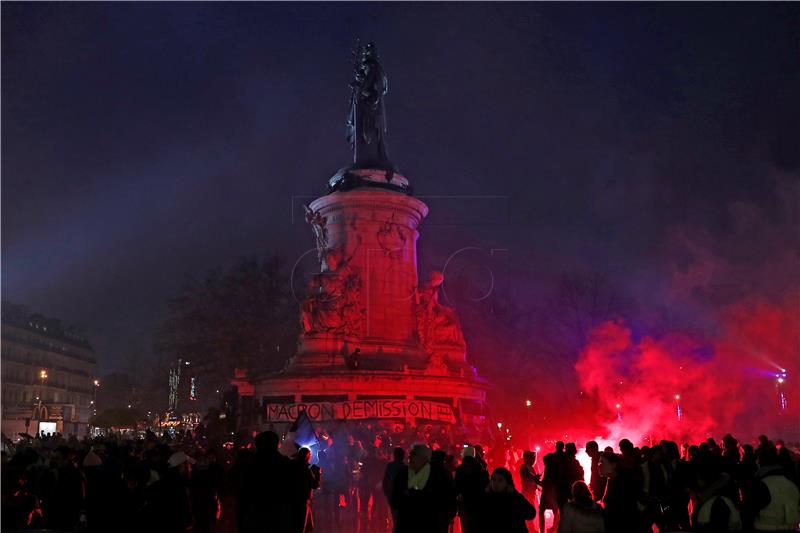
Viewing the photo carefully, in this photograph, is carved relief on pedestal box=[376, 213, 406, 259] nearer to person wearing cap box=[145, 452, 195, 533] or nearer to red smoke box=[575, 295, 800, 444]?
red smoke box=[575, 295, 800, 444]

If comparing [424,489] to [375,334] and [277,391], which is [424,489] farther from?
[375,334]

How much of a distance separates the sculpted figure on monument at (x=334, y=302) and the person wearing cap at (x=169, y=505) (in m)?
19.4

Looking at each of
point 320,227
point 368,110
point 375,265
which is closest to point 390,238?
point 375,265

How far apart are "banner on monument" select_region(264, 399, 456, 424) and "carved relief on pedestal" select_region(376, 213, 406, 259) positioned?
661 centimetres

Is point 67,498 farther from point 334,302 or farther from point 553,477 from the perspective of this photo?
point 334,302

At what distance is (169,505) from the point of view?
9.02 meters

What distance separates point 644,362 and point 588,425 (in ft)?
19.4

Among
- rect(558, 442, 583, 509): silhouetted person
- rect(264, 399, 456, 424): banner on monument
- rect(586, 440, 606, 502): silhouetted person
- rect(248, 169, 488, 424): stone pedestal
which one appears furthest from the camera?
rect(248, 169, 488, 424): stone pedestal

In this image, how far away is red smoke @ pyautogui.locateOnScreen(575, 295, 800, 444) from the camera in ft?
117

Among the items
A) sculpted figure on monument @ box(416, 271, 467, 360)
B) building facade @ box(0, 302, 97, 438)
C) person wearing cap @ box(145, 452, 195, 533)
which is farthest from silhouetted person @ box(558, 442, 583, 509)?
building facade @ box(0, 302, 97, 438)

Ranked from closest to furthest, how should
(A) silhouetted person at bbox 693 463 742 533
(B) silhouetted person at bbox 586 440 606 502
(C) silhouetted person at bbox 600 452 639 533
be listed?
(A) silhouetted person at bbox 693 463 742 533
(C) silhouetted person at bbox 600 452 639 533
(B) silhouetted person at bbox 586 440 606 502

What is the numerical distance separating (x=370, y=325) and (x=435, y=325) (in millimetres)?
2889

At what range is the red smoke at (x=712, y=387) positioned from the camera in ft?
117

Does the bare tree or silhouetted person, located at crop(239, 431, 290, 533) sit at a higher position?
the bare tree
